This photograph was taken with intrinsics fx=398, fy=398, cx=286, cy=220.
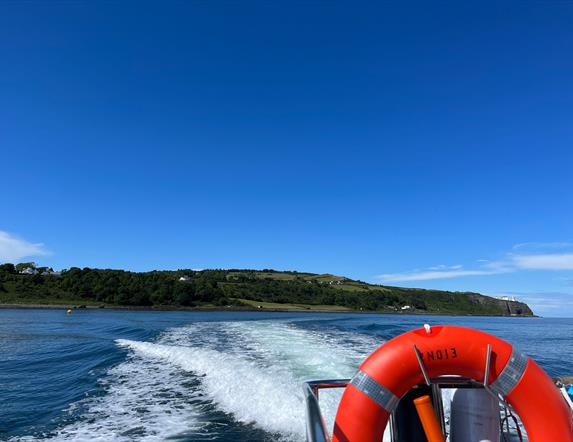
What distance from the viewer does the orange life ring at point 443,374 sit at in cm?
329

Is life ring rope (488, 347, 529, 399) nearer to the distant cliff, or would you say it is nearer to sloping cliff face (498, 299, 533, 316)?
the distant cliff

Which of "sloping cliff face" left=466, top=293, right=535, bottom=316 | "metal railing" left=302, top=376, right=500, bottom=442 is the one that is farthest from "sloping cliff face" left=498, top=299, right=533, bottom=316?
"metal railing" left=302, top=376, right=500, bottom=442

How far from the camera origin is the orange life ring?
3.29 m

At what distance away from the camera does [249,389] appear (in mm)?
8023

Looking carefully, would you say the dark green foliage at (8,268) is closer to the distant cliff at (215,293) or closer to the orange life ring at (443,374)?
the distant cliff at (215,293)

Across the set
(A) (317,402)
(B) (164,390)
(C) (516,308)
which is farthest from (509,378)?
(C) (516,308)

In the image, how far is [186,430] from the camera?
598 centimetres

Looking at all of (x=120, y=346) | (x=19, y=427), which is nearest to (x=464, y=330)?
(x=19, y=427)

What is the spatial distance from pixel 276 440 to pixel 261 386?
9.03ft

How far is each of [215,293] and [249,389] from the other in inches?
2869

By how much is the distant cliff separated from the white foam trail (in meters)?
60.1

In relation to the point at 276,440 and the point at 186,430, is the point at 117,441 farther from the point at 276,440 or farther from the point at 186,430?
the point at 276,440

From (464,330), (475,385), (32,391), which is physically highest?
(464,330)

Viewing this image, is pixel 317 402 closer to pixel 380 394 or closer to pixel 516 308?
pixel 380 394
